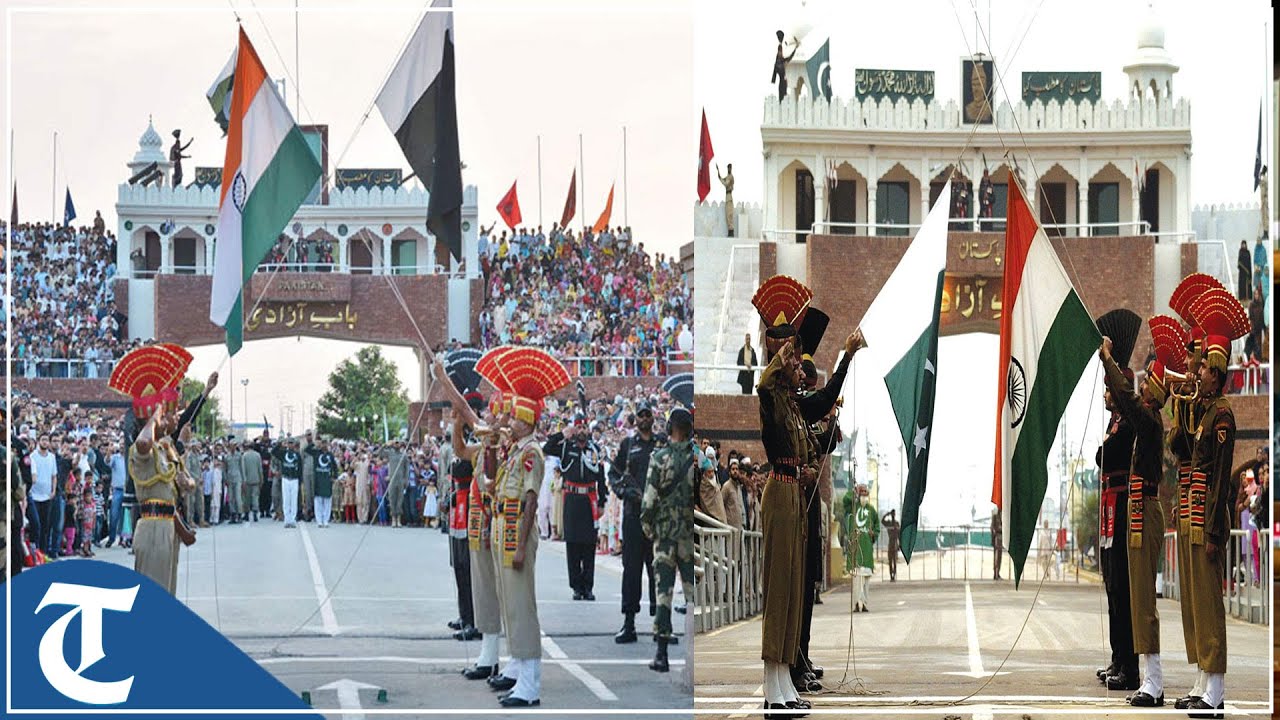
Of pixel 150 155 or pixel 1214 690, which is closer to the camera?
pixel 1214 690

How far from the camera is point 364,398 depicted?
30.4 feet

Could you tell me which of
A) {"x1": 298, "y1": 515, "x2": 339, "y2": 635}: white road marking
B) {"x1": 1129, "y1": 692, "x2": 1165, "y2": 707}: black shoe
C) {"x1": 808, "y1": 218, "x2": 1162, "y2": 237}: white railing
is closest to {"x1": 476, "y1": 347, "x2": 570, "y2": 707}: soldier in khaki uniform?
{"x1": 298, "y1": 515, "x2": 339, "y2": 635}: white road marking

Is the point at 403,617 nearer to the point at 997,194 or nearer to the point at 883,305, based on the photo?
the point at 883,305

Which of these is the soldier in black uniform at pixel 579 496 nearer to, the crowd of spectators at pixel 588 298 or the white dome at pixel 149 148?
the crowd of spectators at pixel 588 298

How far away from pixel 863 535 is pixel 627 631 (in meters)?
1.40

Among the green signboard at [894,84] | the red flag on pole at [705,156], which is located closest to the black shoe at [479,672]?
the red flag on pole at [705,156]

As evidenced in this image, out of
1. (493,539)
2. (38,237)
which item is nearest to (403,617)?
(493,539)

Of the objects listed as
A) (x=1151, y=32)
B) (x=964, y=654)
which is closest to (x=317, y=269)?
(x=964, y=654)

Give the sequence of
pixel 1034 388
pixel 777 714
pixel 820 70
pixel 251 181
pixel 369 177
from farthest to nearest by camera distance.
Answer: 1. pixel 820 70
2. pixel 369 177
3. pixel 251 181
4. pixel 1034 388
5. pixel 777 714

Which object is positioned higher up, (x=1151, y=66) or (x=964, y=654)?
(x=1151, y=66)

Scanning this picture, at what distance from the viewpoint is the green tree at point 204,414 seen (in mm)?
9031

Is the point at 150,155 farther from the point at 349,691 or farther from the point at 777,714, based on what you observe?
the point at 777,714

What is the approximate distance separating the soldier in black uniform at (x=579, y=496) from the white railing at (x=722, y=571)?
531mm

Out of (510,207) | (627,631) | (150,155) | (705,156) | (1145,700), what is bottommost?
(1145,700)
